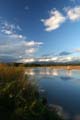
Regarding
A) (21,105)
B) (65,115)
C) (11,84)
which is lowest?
(65,115)

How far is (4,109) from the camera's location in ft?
24.7

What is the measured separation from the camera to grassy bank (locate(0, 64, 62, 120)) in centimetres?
686

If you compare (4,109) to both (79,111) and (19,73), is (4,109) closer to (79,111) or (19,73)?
(19,73)

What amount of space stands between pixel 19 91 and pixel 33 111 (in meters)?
1.68

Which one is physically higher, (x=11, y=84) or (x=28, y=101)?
(x=11, y=84)

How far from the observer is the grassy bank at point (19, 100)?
6.86 m

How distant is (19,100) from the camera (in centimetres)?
793

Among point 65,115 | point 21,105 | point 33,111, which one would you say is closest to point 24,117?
point 33,111

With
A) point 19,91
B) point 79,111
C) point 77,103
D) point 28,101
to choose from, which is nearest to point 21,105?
point 28,101

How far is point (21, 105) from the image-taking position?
7.61 metres

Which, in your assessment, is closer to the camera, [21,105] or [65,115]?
[21,105]

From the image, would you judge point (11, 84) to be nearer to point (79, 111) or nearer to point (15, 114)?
point (15, 114)

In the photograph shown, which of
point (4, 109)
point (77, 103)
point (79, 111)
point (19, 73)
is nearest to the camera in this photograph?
point (4, 109)

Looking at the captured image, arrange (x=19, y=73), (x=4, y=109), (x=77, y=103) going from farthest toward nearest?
(x=77, y=103), (x=19, y=73), (x=4, y=109)
